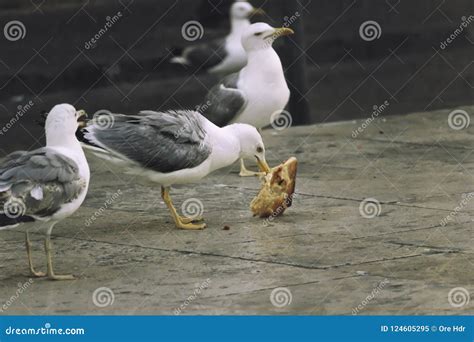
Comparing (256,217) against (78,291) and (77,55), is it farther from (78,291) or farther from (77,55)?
(77,55)

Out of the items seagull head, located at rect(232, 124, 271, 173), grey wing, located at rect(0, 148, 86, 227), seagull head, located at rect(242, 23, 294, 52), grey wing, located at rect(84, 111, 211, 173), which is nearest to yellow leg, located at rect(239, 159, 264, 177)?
seagull head, located at rect(242, 23, 294, 52)

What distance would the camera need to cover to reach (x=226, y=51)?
13906 mm

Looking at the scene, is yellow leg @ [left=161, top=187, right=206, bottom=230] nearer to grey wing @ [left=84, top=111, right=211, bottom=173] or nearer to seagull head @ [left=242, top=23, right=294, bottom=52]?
grey wing @ [left=84, top=111, right=211, bottom=173]

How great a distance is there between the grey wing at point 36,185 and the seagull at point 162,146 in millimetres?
1240

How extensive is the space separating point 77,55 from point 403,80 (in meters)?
4.09

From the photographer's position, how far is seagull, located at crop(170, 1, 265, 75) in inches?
541

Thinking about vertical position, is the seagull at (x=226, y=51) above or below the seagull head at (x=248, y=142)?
below

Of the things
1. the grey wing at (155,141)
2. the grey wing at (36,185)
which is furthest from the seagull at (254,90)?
the grey wing at (36,185)

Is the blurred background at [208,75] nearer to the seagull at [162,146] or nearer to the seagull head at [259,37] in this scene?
the seagull head at [259,37]

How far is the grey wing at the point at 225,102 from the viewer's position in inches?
474

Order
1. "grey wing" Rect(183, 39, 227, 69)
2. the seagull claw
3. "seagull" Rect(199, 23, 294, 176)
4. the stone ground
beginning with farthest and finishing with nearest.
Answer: "grey wing" Rect(183, 39, 227, 69) < "seagull" Rect(199, 23, 294, 176) < the seagull claw < the stone ground

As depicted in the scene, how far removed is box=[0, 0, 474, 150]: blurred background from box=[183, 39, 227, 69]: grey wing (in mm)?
102

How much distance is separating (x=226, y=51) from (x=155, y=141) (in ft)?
13.8

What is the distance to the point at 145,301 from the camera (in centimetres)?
Answer: 794
